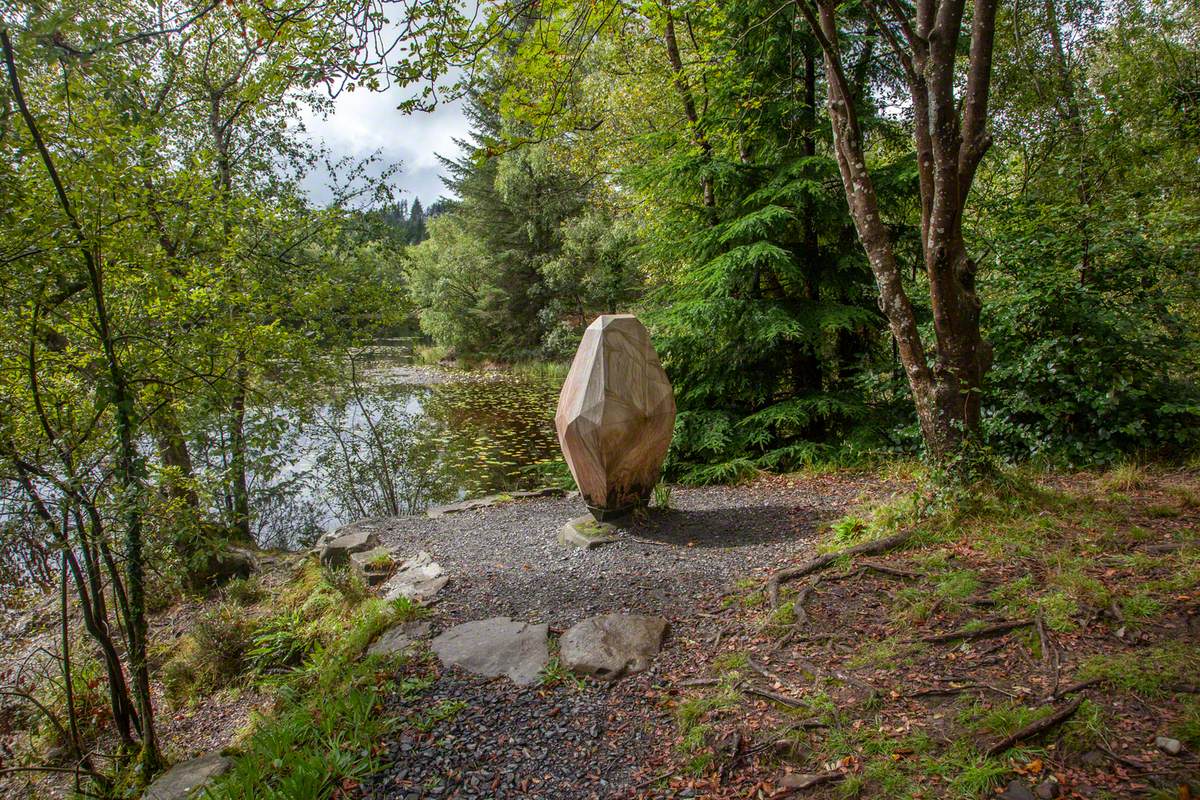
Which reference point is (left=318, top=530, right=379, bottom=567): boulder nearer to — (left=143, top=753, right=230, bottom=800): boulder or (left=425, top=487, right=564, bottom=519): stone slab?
(left=425, top=487, right=564, bottom=519): stone slab

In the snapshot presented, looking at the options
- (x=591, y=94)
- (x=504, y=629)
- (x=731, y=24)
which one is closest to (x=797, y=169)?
(x=731, y=24)

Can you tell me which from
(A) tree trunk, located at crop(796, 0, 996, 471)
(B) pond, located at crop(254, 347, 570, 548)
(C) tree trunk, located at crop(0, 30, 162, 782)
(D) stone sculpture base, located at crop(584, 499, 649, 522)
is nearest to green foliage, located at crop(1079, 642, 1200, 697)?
(A) tree trunk, located at crop(796, 0, 996, 471)

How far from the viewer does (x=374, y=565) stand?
215 inches

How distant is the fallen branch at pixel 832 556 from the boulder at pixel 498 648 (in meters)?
1.51

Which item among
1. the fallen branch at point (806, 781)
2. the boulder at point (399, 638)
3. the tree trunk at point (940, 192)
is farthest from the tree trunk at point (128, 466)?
the tree trunk at point (940, 192)

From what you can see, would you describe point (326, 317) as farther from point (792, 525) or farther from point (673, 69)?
point (673, 69)

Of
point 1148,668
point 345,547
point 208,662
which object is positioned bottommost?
point 208,662

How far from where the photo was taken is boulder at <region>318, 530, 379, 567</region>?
6074 millimetres

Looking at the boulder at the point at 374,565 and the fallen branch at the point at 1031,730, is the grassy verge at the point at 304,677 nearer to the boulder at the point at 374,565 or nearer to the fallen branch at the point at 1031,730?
the boulder at the point at 374,565

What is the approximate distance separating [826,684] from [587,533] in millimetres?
2865

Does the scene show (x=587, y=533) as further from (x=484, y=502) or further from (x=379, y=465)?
(x=379, y=465)

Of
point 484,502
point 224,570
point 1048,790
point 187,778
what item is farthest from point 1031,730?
point 224,570

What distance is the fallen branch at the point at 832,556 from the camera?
3795 millimetres

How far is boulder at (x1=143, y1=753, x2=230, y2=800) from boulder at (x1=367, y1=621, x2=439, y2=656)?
2.84 feet
